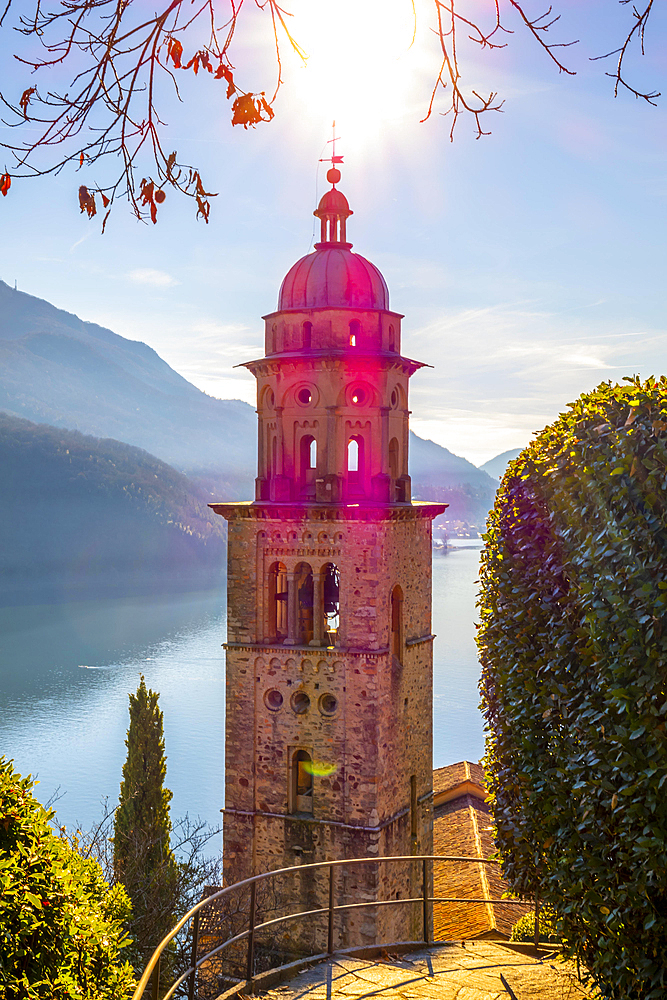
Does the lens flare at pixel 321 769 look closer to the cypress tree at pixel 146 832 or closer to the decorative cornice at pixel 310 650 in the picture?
the decorative cornice at pixel 310 650

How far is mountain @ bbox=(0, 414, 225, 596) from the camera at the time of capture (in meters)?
73.1

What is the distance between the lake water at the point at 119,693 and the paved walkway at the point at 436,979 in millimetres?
21312

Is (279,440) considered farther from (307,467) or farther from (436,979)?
(436,979)

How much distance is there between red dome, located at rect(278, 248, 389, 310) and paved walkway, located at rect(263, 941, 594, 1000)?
520 inches

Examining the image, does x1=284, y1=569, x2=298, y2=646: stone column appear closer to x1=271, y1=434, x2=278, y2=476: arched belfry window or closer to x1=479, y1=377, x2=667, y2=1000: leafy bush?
x1=271, y1=434, x2=278, y2=476: arched belfry window

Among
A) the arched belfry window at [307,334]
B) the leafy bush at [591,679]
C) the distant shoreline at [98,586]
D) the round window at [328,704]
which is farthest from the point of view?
the distant shoreline at [98,586]

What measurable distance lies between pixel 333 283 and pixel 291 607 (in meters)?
6.66

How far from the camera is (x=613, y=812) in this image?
538 cm

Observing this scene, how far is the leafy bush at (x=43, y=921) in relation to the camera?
5.06m

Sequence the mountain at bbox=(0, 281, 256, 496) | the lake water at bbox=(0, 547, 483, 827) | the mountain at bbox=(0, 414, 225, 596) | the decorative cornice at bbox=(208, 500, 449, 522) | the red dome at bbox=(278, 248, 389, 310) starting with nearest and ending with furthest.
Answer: the decorative cornice at bbox=(208, 500, 449, 522), the red dome at bbox=(278, 248, 389, 310), the lake water at bbox=(0, 547, 483, 827), the mountain at bbox=(0, 414, 225, 596), the mountain at bbox=(0, 281, 256, 496)

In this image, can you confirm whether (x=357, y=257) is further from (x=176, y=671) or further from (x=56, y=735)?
(x=176, y=671)

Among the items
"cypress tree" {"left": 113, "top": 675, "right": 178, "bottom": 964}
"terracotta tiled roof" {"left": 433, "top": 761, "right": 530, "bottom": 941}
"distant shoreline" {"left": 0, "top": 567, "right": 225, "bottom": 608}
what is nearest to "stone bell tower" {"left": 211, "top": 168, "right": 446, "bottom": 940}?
"cypress tree" {"left": 113, "top": 675, "right": 178, "bottom": 964}

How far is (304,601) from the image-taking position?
18.1 meters

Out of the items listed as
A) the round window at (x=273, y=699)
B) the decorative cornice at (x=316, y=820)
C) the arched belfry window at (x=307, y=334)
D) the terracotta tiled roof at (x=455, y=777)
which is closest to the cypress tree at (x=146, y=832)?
the decorative cornice at (x=316, y=820)
